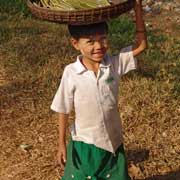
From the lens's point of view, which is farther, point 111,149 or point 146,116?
point 146,116

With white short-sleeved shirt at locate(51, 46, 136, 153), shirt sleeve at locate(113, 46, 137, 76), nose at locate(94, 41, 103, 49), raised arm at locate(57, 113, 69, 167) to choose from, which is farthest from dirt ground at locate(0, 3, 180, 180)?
nose at locate(94, 41, 103, 49)

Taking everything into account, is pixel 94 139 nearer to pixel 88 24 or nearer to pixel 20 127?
pixel 88 24

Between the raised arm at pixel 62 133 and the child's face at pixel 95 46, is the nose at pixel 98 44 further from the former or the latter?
the raised arm at pixel 62 133

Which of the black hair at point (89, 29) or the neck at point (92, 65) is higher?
the black hair at point (89, 29)

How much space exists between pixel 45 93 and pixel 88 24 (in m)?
2.72

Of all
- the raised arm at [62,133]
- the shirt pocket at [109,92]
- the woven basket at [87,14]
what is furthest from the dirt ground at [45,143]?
the woven basket at [87,14]

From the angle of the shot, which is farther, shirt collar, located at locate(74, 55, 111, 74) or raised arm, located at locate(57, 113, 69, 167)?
raised arm, located at locate(57, 113, 69, 167)

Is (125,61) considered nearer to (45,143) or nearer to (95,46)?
(95,46)

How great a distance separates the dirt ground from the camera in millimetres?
4598

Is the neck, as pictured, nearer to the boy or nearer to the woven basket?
the boy

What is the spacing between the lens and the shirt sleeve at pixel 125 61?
3.32m

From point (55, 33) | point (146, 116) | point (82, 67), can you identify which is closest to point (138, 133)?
point (146, 116)

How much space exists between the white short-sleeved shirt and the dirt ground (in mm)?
1212

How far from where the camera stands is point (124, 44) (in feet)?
22.9
